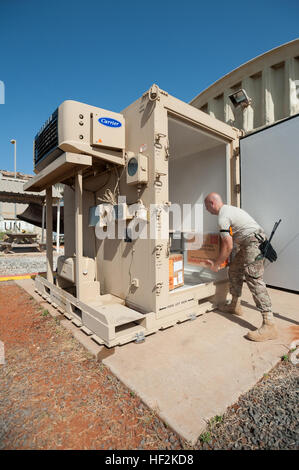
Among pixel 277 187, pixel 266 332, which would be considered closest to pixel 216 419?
pixel 266 332

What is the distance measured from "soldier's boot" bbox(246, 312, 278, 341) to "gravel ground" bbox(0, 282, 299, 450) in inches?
14.9

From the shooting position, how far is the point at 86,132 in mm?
2598

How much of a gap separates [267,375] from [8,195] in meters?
11.8

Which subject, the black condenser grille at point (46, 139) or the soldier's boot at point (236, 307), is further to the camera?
the soldier's boot at point (236, 307)

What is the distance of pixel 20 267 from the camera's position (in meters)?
6.96

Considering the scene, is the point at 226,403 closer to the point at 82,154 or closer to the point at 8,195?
the point at 82,154

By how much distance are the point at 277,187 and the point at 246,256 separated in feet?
5.45

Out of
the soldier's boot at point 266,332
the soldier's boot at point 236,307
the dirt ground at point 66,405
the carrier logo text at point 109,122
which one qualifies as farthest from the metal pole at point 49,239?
the soldier's boot at point 266,332

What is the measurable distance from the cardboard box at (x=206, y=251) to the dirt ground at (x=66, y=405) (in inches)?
80.3

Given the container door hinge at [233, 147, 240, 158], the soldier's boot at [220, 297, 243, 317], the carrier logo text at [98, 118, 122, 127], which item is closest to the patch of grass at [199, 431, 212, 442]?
the soldier's boot at [220, 297, 243, 317]

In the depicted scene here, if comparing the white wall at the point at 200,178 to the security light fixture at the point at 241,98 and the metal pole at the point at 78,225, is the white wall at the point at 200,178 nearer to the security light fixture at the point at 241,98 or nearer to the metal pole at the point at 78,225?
the security light fixture at the point at 241,98

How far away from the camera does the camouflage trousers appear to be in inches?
96.2

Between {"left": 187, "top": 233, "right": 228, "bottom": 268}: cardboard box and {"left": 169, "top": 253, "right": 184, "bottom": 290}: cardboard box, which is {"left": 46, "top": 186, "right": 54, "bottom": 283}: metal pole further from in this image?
{"left": 187, "top": 233, "right": 228, "bottom": 268}: cardboard box

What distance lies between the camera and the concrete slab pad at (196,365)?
4.71 ft
